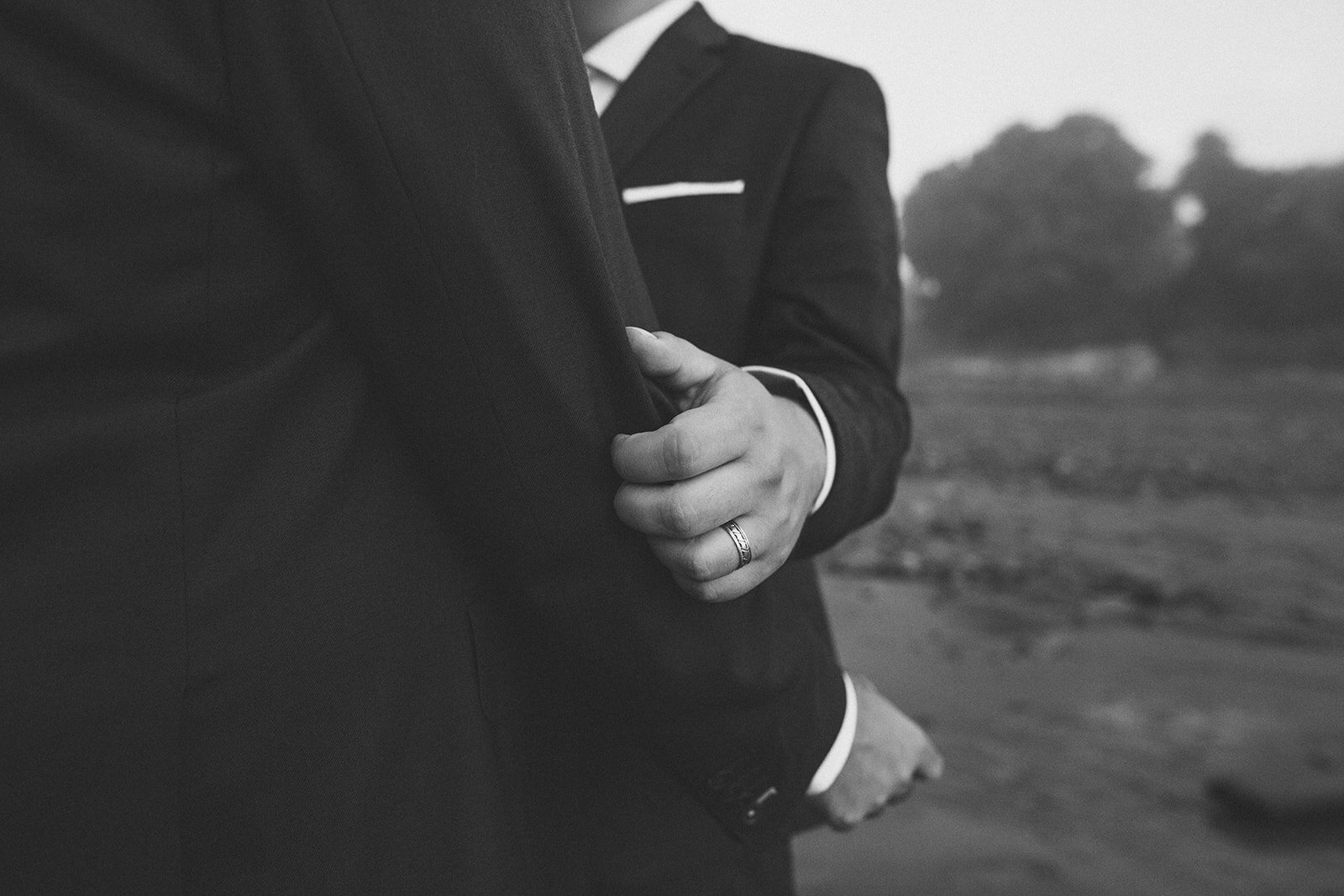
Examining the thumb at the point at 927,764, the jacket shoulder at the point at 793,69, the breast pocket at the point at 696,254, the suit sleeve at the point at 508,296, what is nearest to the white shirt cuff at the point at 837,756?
the suit sleeve at the point at 508,296

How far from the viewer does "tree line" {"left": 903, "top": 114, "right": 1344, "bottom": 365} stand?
30.4m

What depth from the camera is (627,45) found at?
5.09ft

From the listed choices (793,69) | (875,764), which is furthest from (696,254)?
(875,764)

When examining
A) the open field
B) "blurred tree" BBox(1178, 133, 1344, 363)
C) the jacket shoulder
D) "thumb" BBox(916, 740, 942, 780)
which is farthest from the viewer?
"blurred tree" BBox(1178, 133, 1344, 363)

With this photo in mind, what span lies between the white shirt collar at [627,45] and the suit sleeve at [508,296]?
0.66 meters

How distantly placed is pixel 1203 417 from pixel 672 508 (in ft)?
58.5

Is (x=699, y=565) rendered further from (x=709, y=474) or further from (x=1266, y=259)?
(x=1266, y=259)

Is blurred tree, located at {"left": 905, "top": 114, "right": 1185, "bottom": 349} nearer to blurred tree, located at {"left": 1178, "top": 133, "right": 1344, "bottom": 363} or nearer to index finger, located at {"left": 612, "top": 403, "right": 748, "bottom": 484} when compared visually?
blurred tree, located at {"left": 1178, "top": 133, "right": 1344, "bottom": 363}

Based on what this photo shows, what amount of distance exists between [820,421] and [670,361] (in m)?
0.29

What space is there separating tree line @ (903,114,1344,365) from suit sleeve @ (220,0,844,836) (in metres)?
30.5

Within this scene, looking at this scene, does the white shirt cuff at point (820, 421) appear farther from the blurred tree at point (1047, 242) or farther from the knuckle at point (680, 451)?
the blurred tree at point (1047, 242)

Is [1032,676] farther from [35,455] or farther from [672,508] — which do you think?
[35,455]

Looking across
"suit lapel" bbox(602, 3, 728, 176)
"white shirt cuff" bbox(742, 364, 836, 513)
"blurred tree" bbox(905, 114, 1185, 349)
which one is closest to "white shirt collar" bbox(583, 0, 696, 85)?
"suit lapel" bbox(602, 3, 728, 176)

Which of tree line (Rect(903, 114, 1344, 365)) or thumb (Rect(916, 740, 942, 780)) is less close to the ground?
thumb (Rect(916, 740, 942, 780))
